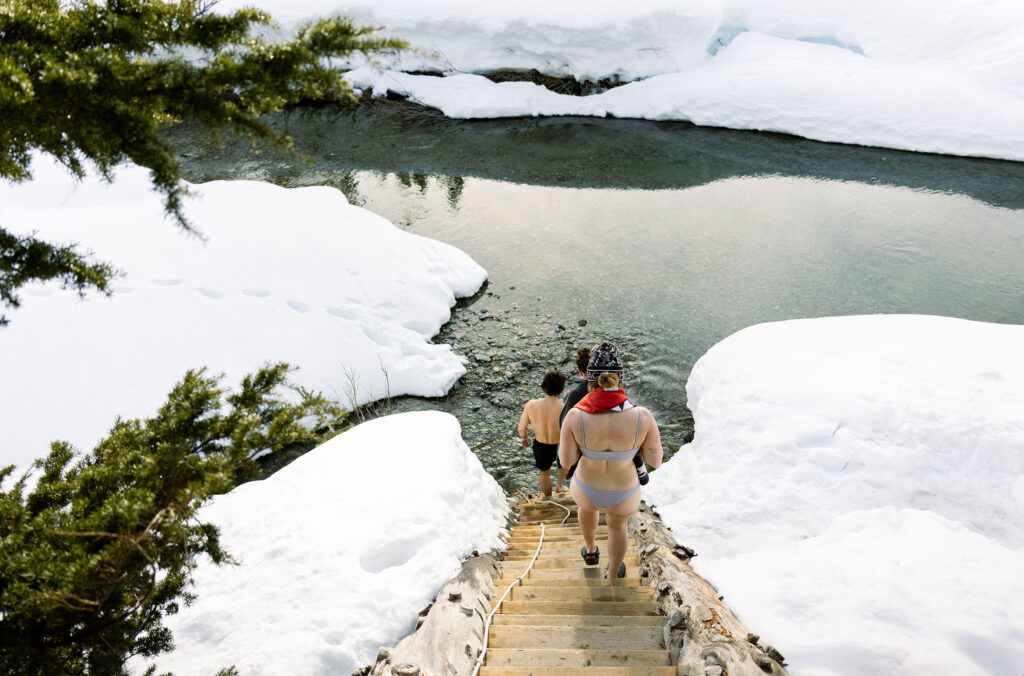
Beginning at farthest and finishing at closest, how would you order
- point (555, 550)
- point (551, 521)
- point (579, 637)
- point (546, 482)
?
point (546, 482), point (551, 521), point (555, 550), point (579, 637)

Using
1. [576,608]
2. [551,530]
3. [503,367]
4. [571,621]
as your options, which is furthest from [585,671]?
[503,367]

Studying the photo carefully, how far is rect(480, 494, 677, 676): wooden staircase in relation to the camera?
119 inches

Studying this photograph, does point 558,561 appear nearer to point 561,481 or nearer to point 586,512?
point 586,512

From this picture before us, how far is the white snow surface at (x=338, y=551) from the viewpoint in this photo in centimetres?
317

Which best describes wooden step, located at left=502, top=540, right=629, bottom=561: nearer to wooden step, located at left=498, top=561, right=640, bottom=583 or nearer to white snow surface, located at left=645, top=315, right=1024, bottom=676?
wooden step, located at left=498, top=561, right=640, bottom=583

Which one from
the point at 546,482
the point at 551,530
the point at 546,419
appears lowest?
the point at 551,530

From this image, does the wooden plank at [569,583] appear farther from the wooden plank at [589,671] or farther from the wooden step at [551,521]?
the wooden step at [551,521]

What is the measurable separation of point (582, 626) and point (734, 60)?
860 inches

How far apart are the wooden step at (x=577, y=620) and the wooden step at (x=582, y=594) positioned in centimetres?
→ 30

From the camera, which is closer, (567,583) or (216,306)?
(567,583)

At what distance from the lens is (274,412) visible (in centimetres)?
244

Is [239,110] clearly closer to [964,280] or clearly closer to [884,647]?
[884,647]

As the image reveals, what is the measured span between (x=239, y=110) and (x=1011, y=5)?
87.3ft

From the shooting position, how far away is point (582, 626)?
3.37m
